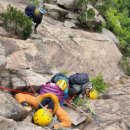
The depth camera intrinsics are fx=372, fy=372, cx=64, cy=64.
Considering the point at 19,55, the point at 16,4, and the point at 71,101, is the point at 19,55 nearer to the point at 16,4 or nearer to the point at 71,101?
the point at 71,101

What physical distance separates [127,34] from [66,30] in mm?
3839

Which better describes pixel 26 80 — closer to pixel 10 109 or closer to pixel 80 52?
pixel 10 109

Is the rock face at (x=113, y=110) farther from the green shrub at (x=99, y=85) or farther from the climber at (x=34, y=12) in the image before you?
the climber at (x=34, y=12)

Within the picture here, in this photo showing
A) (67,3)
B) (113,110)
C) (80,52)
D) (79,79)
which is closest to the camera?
(79,79)

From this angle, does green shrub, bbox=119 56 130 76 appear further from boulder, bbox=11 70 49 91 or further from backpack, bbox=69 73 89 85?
backpack, bbox=69 73 89 85

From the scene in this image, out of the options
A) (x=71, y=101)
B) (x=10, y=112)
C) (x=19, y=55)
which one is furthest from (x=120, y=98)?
(x=10, y=112)

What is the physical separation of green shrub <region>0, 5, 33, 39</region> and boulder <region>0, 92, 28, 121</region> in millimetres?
5428

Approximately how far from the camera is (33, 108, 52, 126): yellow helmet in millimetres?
8484

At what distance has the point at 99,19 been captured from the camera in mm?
18141

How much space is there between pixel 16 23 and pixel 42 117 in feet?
19.1

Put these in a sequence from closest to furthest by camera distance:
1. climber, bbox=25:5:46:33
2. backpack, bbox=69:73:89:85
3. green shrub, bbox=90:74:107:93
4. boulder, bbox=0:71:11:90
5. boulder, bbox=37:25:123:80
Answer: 1. boulder, bbox=0:71:11:90
2. backpack, bbox=69:73:89:85
3. green shrub, bbox=90:74:107:93
4. boulder, bbox=37:25:123:80
5. climber, bbox=25:5:46:33

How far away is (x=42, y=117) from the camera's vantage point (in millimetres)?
8484

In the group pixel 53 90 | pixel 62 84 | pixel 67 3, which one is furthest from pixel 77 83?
pixel 67 3

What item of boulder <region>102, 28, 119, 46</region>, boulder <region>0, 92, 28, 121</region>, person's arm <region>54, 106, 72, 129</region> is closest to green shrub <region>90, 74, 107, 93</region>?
person's arm <region>54, 106, 72, 129</region>
